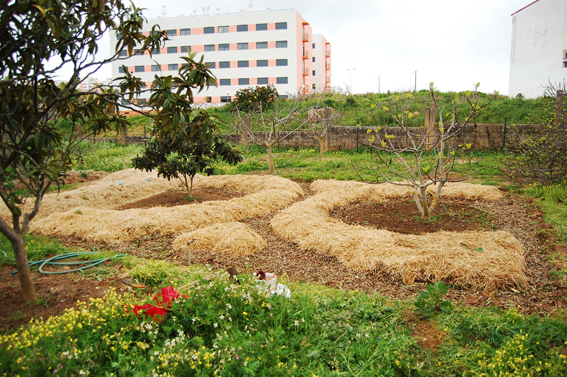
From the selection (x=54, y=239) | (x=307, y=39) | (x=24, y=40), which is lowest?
(x=54, y=239)

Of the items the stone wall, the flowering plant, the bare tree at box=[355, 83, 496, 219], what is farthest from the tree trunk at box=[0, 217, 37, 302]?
the stone wall

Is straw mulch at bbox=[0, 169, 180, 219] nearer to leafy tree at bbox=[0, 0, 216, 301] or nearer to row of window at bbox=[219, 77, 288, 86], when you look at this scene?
leafy tree at bbox=[0, 0, 216, 301]

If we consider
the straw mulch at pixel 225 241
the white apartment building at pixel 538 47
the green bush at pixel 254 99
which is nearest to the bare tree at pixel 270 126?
the green bush at pixel 254 99

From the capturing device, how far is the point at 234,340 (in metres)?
2.56

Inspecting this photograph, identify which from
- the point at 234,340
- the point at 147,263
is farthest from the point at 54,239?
the point at 234,340

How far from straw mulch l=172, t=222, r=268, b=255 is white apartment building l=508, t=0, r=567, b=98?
2162 cm

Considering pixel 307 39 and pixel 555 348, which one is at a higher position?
pixel 307 39

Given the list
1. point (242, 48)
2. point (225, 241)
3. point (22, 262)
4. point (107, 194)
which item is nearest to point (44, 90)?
point (22, 262)

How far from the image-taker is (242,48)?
1593 inches

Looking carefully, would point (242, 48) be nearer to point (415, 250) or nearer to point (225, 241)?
point (225, 241)

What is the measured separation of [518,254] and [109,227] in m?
5.88

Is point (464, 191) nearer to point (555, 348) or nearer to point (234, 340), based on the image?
point (555, 348)

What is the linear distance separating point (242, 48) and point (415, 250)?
1560 inches

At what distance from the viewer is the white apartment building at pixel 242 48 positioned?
39375mm
